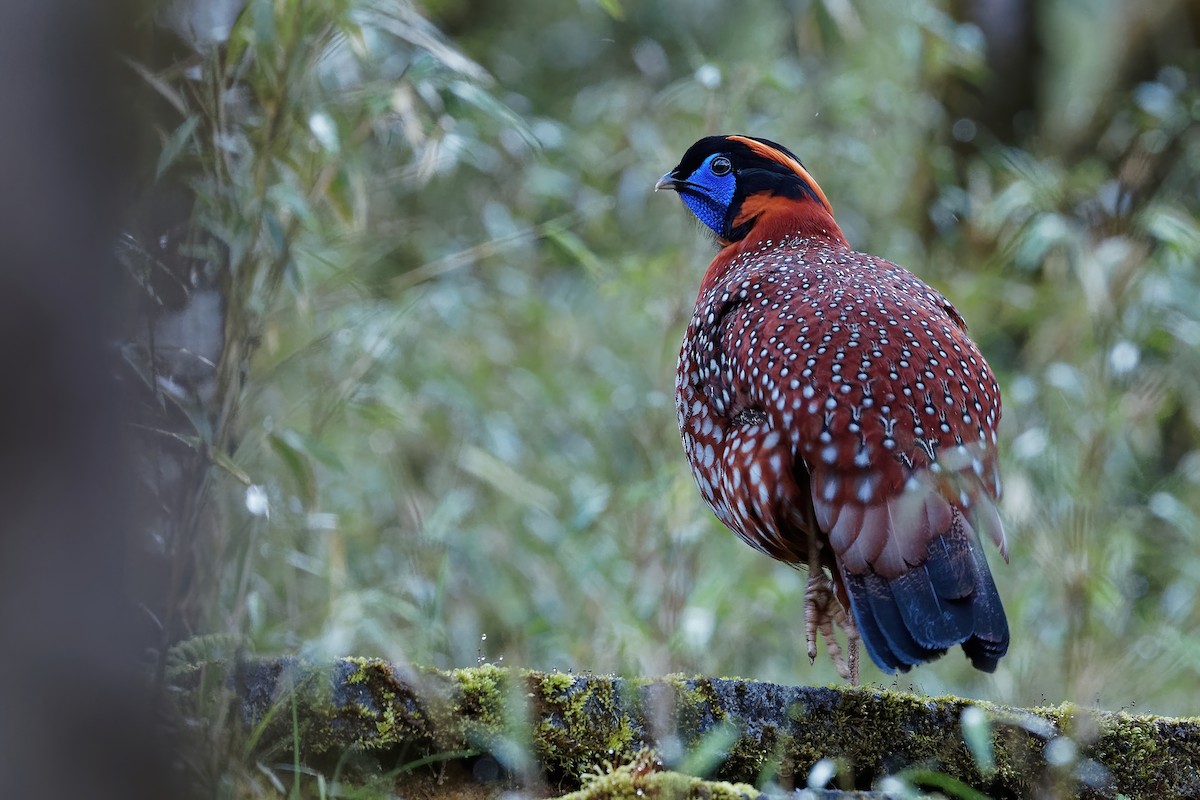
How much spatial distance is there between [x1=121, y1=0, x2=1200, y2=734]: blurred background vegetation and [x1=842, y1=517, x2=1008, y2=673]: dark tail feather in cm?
18

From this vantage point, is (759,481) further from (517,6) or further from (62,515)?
(517,6)

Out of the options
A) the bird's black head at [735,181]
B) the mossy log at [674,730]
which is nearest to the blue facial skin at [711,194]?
the bird's black head at [735,181]

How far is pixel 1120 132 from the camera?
6680mm

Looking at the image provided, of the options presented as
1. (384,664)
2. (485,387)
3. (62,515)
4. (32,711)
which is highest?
(62,515)

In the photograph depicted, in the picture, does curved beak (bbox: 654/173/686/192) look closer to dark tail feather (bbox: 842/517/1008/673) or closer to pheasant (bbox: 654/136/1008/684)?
pheasant (bbox: 654/136/1008/684)

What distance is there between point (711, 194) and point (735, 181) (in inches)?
3.9

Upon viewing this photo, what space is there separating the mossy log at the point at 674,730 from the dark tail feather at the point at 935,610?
17 cm

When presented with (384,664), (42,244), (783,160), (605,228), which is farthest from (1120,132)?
(42,244)

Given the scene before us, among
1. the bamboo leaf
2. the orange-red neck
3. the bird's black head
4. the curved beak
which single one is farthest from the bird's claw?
the bamboo leaf

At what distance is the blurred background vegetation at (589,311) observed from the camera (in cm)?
313

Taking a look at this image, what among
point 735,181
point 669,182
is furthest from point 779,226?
point 669,182

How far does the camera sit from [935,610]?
8.39 feet

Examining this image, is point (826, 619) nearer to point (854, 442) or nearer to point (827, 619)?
point (827, 619)

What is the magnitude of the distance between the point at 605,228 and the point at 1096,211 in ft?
11.3
